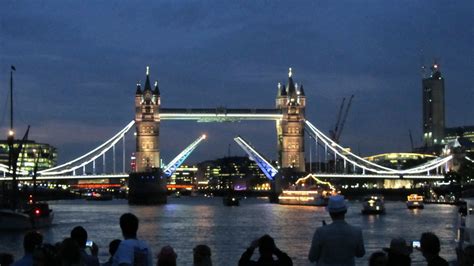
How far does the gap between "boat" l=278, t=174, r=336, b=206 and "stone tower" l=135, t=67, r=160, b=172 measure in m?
18.7

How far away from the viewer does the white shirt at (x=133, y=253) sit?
9102 mm

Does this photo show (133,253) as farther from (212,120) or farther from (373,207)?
(212,120)

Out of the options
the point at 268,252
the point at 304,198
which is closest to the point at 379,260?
the point at 268,252

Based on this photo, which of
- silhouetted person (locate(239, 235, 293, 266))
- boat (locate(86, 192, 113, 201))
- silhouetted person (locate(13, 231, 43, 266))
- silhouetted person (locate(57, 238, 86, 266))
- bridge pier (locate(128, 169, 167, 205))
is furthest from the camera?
boat (locate(86, 192, 113, 201))

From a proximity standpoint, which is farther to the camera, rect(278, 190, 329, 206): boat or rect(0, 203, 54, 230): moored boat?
rect(278, 190, 329, 206): boat

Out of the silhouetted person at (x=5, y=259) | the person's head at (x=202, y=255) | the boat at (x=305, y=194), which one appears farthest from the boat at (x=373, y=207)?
the silhouetted person at (x=5, y=259)

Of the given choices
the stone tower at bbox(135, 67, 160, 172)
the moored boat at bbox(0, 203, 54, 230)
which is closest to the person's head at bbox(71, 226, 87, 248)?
the moored boat at bbox(0, 203, 54, 230)

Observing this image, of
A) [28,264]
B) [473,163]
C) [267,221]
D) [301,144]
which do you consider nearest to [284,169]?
[301,144]

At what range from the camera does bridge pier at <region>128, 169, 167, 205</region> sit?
121812 mm

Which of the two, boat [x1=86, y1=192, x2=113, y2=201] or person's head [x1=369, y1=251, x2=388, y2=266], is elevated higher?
boat [x1=86, y1=192, x2=113, y2=201]

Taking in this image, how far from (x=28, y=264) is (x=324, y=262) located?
2.71 metres

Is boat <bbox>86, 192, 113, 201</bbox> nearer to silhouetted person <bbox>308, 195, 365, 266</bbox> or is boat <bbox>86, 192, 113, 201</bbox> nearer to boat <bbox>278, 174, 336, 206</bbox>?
boat <bbox>278, 174, 336, 206</bbox>

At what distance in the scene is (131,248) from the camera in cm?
916

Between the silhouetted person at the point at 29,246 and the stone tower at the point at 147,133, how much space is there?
118249mm
